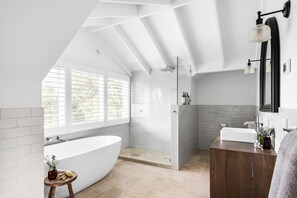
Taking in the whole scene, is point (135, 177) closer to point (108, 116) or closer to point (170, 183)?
point (170, 183)

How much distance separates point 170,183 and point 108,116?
2.07 meters

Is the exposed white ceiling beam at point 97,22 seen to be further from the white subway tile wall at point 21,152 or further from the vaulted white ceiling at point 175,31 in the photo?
the white subway tile wall at point 21,152

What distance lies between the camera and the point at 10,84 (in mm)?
1391

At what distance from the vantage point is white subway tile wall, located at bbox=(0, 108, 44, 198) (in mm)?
1362

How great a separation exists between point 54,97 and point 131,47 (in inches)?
74.5

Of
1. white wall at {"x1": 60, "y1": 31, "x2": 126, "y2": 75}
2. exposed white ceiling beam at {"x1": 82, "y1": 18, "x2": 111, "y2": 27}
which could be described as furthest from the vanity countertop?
white wall at {"x1": 60, "y1": 31, "x2": 126, "y2": 75}

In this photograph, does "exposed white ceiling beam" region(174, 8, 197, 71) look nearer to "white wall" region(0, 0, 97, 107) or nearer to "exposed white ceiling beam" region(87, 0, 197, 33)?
"exposed white ceiling beam" region(87, 0, 197, 33)

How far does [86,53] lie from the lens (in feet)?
11.3

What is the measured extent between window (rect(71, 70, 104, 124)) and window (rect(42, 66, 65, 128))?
0.69ft

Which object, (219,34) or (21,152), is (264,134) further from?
(21,152)

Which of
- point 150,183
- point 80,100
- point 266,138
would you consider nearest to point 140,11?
point 80,100

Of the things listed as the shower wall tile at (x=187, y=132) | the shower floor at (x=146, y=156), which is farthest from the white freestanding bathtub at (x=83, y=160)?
the shower wall tile at (x=187, y=132)

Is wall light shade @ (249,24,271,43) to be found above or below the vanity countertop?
above

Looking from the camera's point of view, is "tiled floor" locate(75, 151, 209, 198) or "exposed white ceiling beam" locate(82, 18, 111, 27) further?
"exposed white ceiling beam" locate(82, 18, 111, 27)
